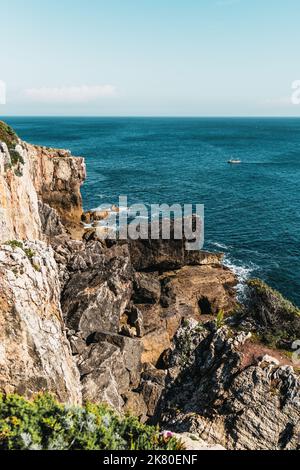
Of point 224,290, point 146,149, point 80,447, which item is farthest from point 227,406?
point 146,149

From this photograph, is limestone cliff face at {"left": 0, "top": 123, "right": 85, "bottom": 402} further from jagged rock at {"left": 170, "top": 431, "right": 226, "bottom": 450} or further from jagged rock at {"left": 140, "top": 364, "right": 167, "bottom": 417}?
jagged rock at {"left": 170, "top": 431, "right": 226, "bottom": 450}

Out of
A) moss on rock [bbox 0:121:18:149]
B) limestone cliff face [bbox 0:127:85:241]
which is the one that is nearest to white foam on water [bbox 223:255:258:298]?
limestone cliff face [bbox 0:127:85:241]

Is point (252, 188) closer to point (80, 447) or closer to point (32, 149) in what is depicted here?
point (32, 149)

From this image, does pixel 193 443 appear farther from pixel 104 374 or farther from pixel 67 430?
pixel 104 374

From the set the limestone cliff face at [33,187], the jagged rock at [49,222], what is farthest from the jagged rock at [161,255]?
the limestone cliff face at [33,187]

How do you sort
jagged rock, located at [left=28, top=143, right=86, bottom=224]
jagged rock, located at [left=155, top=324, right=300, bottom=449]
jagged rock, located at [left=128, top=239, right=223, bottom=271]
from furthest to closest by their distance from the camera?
jagged rock, located at [left=28, top=143, right=86, bottom=224]
jagged rock, located at [left=128, top=239, right=223, bottom=271]
jagged rock, located at [left=155, top=324, right=300, bottom=449]

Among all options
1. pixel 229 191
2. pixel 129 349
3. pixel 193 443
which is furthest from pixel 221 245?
pixel 193 443

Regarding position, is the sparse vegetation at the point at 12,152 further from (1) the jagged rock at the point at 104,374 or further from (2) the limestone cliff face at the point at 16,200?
(1) the jagged rock at the point at 104,374
